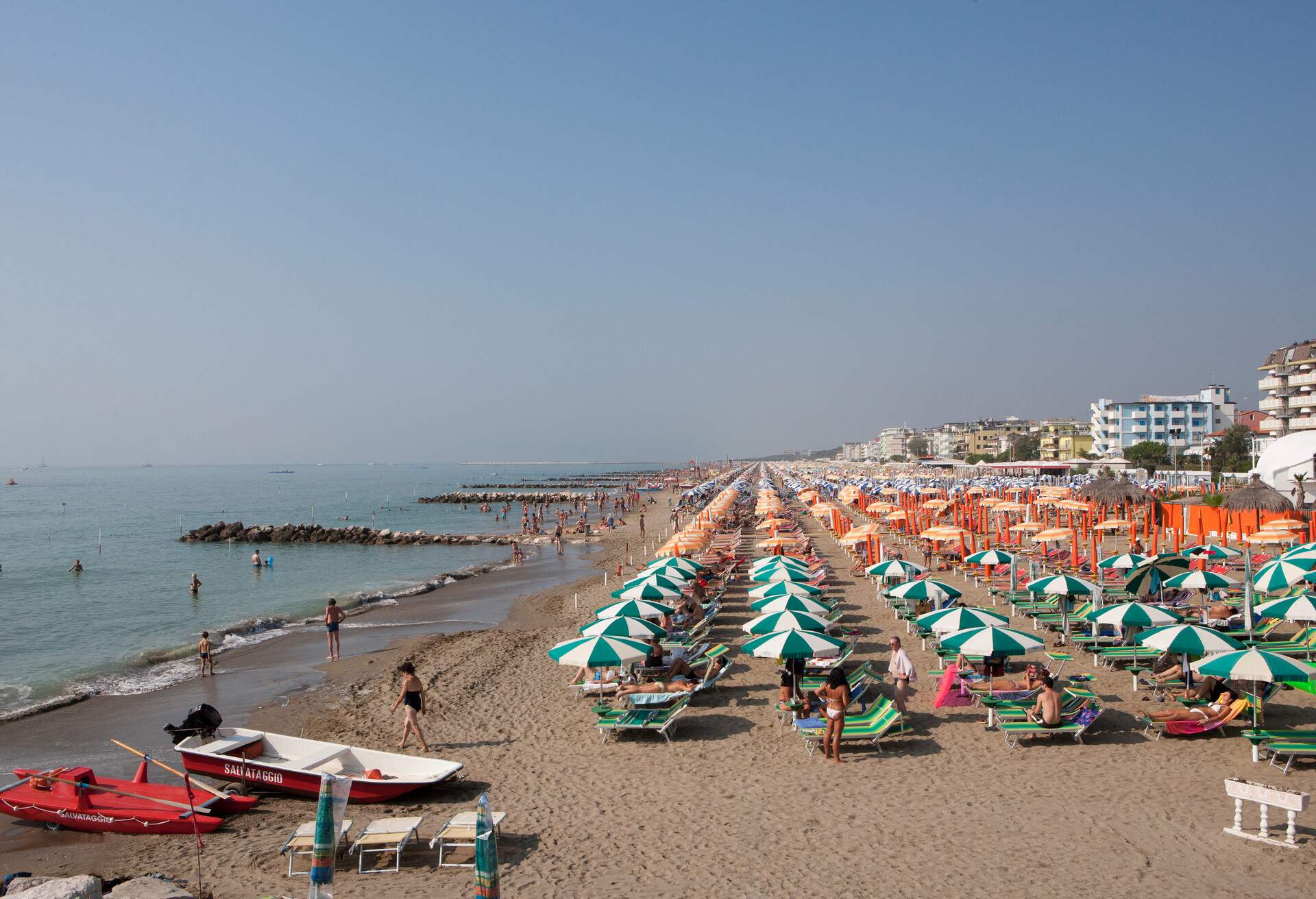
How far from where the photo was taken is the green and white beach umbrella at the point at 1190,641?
9.60 m

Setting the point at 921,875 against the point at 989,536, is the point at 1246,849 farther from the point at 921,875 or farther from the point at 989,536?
the point at 989,536

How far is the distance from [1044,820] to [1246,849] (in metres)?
1.50

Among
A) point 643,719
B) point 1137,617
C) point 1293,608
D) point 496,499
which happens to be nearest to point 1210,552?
point 1293,608

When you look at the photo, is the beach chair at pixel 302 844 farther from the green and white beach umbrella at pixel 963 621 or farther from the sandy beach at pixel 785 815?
the green and white beach umbrella at pixel 963 621

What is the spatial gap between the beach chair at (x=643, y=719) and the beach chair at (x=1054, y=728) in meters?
3.94

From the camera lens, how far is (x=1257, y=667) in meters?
8.27

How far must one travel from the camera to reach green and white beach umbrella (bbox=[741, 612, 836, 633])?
11.4 meters

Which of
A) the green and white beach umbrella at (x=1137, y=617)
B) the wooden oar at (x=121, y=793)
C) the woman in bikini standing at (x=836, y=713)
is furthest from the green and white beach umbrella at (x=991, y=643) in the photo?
the wooden oar at (x=121, y=793)

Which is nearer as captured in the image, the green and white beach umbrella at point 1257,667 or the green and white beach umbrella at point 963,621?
the green and white beach umbrella at point 1257,667

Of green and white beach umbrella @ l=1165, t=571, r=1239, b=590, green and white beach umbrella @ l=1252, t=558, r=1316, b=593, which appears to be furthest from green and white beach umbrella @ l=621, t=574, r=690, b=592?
green and white beach umbrella @ l=1252, t=558, r=1316, b=593

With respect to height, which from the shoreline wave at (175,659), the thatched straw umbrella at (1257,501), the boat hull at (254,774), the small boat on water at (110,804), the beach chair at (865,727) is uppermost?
the thatched straw umbrella at (1257,501)

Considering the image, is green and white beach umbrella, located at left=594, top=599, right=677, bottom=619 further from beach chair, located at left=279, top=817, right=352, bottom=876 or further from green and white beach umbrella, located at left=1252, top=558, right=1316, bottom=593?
green and white beach umbrella, located at left=1252, top=558, right=1316, bottom=593

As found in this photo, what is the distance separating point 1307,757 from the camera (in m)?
8.51

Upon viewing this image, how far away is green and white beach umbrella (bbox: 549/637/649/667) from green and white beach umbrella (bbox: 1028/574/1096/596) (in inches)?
289
